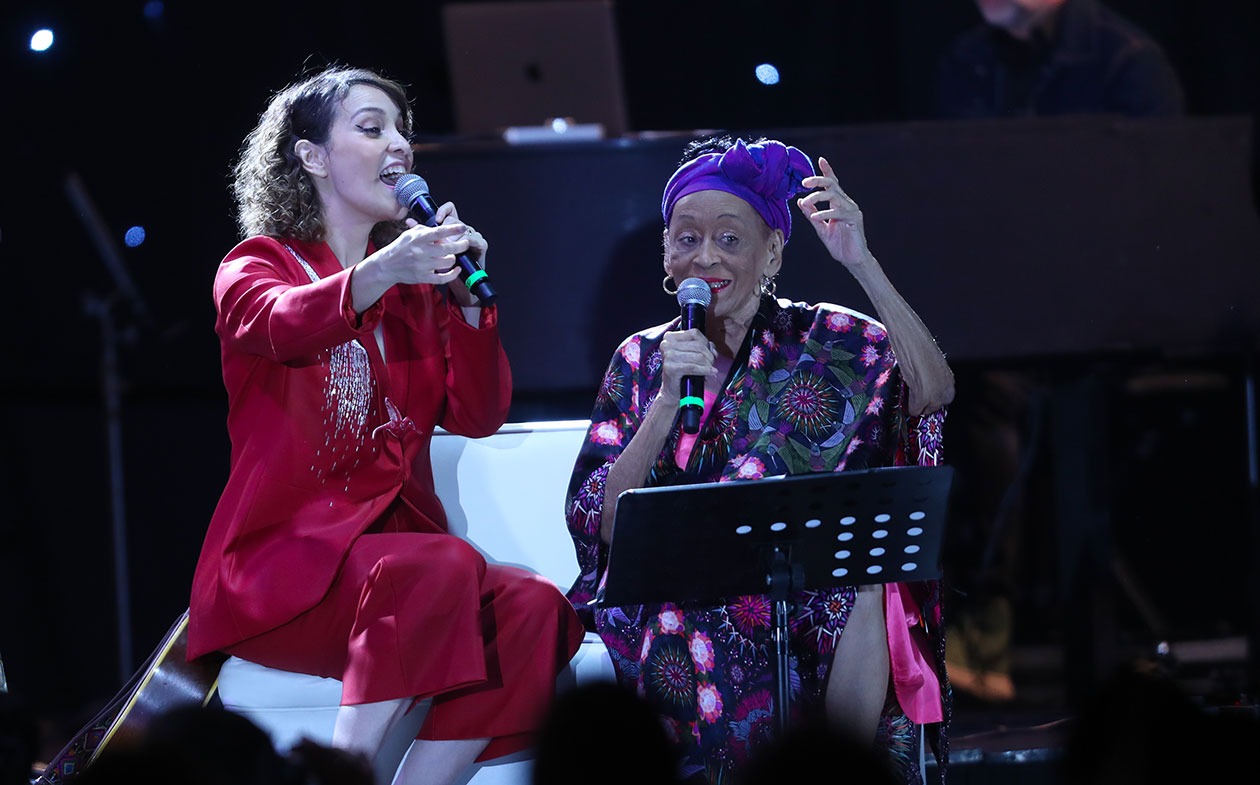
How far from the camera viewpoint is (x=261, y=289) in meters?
2.84

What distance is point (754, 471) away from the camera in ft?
9.59

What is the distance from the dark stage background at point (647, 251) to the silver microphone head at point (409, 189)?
1.34m

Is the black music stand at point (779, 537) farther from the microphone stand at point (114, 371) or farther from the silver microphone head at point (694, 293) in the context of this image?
the microphone stand at point (114, 371)

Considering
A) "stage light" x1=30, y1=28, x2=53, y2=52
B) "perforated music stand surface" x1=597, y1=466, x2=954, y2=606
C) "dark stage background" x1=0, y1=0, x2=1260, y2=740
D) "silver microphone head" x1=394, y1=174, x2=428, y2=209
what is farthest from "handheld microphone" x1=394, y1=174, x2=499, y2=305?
"stage light" x1=30, y1=28, x2=53, y2=52

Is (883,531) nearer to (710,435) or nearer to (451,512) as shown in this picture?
(710,435)

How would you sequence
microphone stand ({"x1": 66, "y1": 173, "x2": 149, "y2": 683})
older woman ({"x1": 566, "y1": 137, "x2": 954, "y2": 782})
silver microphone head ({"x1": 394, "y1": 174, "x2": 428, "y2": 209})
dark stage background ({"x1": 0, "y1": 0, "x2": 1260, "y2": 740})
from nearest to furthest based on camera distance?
older woman ({"x1": 566, "y1": 137, "x2": 954, "y2": 782}) < silver microphone head ({"x1": 394, "y1": 174, "x2": 428, "y2": 209}) < dark stage background ({"x1": 0, "y1": 0, "x2": 1260, "y2": 740}) < microphone stand ({"x1": 66, "y1": 173, "x2": 149, "y2": 683})

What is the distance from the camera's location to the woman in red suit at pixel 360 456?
2678 millimetres

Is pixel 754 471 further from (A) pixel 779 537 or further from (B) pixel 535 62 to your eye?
(B) pixel 535 62

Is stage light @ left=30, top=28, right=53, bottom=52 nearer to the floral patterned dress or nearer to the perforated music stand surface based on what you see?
the floral patterned dress

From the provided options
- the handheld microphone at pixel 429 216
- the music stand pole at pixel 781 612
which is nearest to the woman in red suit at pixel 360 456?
the handheld microphone at pixel 429 216

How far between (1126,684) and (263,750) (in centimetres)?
90

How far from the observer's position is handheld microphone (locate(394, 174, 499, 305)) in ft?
8.94

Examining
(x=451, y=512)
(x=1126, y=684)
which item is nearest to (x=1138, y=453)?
(x=451, y=512)

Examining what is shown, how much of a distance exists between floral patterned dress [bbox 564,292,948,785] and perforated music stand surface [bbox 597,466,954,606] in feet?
0.56
